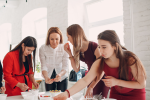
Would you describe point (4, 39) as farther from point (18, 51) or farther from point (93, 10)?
point (18, 51)

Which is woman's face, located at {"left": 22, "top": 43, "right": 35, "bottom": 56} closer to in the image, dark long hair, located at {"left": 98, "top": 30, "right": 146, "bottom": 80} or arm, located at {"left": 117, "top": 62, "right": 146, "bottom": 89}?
dark long hair, located at {"left": 98, "top": 30, "right": 146, "bottom": 80}

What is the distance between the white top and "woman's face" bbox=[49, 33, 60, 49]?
0.07 meters

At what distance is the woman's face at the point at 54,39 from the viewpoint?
2.14 metres

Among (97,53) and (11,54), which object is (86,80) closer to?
(97,53)

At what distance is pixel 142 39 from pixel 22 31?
4007 millimetres

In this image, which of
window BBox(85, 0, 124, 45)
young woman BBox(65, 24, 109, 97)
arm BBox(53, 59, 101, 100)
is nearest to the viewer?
arm BBox(53, 59, 101, 100)

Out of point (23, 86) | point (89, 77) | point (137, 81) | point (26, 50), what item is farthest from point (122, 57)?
point (26, 50)

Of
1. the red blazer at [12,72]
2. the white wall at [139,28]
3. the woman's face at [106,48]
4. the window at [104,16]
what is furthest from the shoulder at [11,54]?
the window at [104,16]

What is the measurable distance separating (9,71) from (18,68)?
0.12 m

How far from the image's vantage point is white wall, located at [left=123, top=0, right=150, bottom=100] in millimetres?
2188

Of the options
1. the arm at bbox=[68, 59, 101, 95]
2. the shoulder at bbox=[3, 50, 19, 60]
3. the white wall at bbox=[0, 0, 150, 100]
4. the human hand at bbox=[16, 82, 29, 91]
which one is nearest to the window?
the white wall at bbox=[0, 0, 150, 100]

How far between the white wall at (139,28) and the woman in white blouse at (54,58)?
109 centimetres

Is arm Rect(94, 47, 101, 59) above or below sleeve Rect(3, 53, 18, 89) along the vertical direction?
above

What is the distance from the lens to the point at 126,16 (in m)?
2.45
